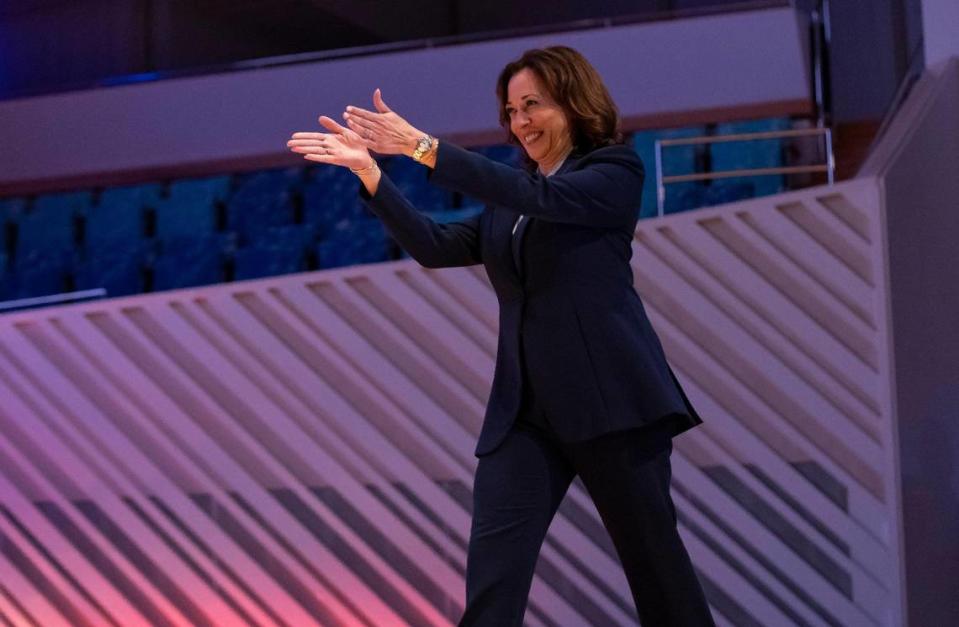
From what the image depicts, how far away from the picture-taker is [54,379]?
4.10 metres

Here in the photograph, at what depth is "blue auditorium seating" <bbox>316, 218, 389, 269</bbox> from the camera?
7410 mm

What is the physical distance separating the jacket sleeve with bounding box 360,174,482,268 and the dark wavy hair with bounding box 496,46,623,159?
0.21m

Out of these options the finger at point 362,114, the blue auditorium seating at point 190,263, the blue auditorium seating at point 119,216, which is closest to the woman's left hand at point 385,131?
the finger at point 362,114

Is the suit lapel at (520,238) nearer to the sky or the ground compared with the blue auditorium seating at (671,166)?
nearer to the sky

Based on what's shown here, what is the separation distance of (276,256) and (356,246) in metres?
0.49

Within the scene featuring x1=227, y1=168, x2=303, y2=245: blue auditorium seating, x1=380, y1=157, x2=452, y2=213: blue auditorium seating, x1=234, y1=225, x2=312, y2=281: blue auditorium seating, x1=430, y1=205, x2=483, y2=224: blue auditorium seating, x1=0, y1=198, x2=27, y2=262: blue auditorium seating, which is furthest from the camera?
x1=0, y1=198, x2=27, y2=262: blue auditorium seating

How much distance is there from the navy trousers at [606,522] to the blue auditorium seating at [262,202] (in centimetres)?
601

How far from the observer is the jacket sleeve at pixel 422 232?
6.19ft

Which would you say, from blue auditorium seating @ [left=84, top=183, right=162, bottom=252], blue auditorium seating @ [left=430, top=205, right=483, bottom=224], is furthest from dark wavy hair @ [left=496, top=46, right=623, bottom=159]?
blue auditorium seating @ [left=84, top=183, right=162, bottom=252]

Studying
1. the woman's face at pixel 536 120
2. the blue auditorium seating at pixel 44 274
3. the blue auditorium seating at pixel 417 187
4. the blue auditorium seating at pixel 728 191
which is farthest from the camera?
the blue auditorium seating at pixel 44 274

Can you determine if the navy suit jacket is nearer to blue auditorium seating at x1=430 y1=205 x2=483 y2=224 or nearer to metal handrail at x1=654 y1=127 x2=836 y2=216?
metal handrail at x1=654 y1=127 x2=836 y2=216

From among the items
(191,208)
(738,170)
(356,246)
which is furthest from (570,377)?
(191,208)

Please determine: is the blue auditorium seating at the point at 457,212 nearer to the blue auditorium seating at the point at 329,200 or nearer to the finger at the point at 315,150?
the blue auditorium seating at the point at 329,200

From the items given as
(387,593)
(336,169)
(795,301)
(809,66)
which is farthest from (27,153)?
(795,301)
